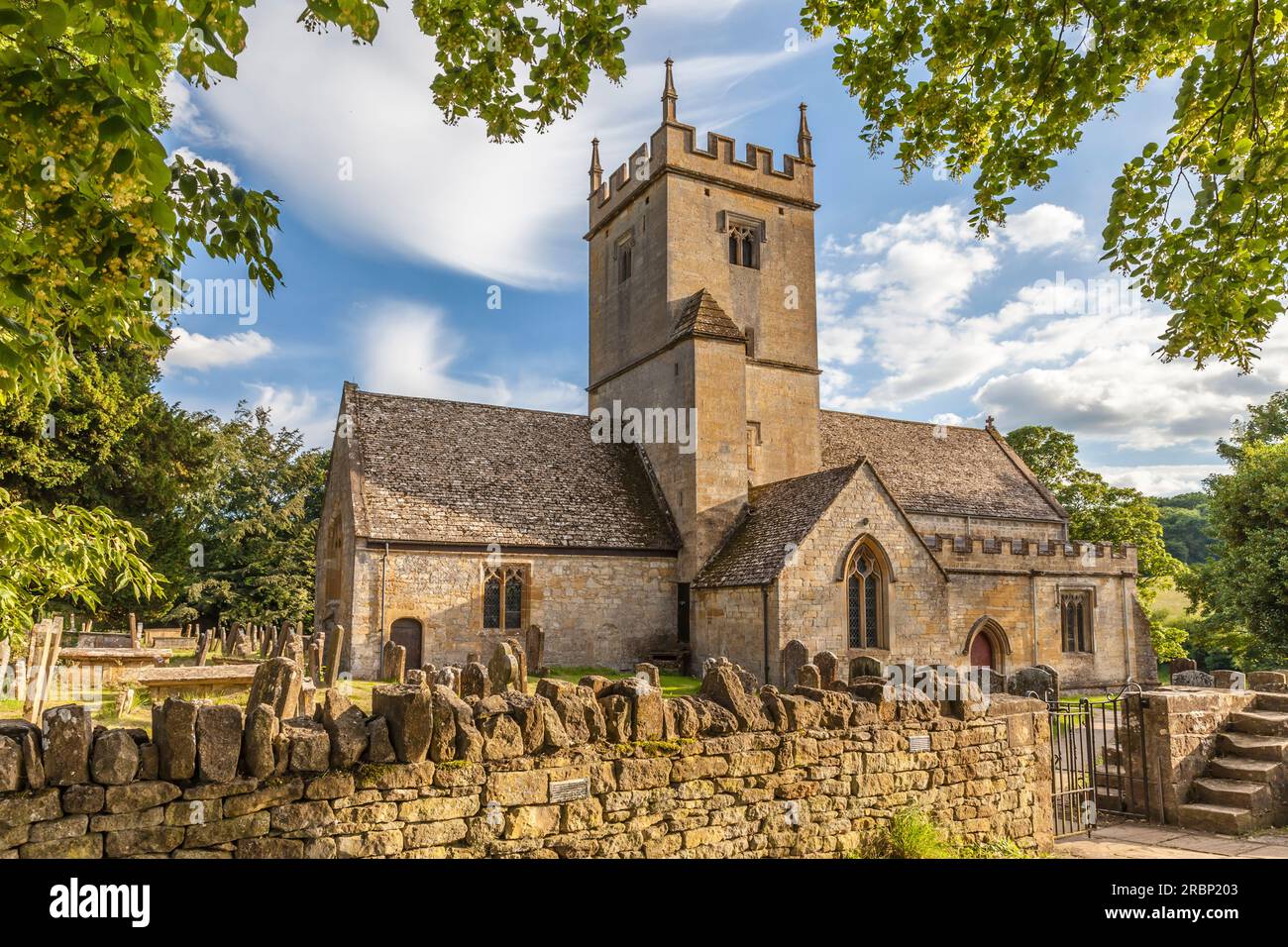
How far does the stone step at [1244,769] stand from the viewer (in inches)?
391

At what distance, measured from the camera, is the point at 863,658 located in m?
9.72

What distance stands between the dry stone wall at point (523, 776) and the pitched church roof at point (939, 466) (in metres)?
20.8

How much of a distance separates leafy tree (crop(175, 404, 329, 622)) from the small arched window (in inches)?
986

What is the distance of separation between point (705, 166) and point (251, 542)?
92.7 ft

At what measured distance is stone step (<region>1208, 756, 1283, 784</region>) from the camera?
994 centimetres

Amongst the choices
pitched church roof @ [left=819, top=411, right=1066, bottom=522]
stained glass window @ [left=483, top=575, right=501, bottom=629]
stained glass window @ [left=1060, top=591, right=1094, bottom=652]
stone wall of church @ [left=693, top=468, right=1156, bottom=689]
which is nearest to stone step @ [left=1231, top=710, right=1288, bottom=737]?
stone wall of church @ [left=693, top=468, right=1156, bottom=689]

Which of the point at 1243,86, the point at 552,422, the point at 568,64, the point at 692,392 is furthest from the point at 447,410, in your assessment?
the point at 1243,86

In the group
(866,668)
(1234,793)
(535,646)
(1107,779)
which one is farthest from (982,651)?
(866,668)

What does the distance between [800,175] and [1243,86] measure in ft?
75.0

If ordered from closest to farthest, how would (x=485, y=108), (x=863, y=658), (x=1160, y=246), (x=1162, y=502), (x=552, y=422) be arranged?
(x=485, y=108) → (x=1160, y=246) → (x=863, y=658) → (x=552, y=422) → (x=1162, y=502)

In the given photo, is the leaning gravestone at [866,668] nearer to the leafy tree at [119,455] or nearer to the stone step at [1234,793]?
the stone step at [1234,793]

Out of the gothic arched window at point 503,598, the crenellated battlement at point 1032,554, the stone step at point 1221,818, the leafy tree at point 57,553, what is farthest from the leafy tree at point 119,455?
the stone step at point 1221,818

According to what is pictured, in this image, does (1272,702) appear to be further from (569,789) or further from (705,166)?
(705,166)
